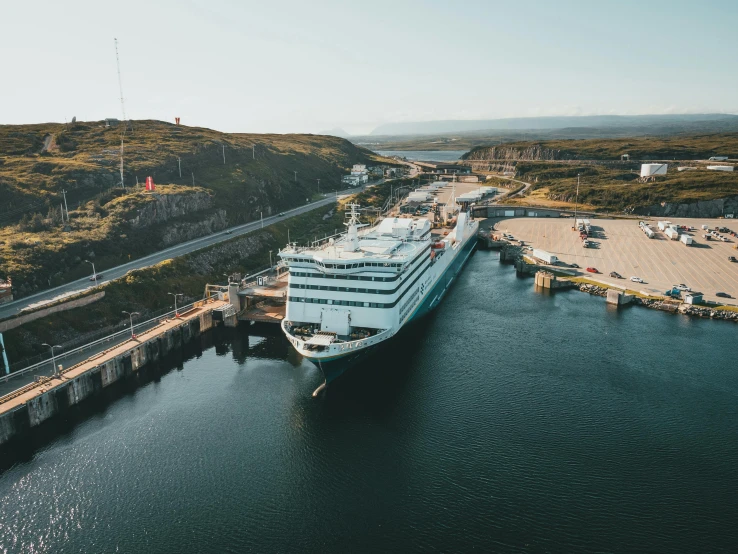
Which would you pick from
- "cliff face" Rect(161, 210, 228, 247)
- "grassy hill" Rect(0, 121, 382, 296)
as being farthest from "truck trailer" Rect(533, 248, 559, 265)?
"cliff face" Rect(161, 210, 228, 247)

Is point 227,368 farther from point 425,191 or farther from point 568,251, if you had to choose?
point 425,191

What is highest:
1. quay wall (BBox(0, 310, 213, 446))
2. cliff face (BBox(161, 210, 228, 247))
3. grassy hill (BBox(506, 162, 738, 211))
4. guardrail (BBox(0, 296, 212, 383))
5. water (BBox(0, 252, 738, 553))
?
grassy hill (BBox(506, 162, 738, 211))

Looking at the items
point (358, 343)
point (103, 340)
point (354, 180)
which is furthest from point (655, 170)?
point (103, 340)

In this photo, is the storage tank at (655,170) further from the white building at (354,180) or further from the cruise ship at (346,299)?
the cruise ship at (346,299)

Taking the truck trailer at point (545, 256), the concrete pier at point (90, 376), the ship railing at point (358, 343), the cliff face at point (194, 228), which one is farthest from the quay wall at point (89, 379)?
the truck trailer at point (545, 256)

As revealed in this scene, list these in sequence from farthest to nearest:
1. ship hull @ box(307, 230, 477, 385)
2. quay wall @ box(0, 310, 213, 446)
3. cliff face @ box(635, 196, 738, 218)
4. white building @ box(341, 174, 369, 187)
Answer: white building @ box(341, 174, 369, 187) → cliff face @ box(635, 196, 738, 218) → ship hull @ box(307, 230, 477, 385) → quay wall @ box(0, 310, 213, 446)

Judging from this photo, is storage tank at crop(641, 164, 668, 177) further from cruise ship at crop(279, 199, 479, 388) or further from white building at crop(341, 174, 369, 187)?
cruise ship at crop(279, 199, 479, 388)

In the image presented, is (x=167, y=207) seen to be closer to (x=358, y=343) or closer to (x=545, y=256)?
(x=358, y=343)

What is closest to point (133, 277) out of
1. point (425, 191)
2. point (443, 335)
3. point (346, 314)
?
point (346, 314)

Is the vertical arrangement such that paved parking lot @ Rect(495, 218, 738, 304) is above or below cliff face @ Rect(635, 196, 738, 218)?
below
